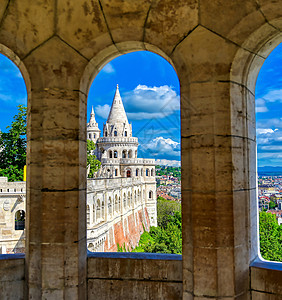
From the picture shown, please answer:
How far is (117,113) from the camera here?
4712cm

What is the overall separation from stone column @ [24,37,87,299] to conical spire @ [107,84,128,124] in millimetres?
43237

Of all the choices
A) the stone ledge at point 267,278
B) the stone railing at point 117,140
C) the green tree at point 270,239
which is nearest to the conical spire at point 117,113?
the stone railing at point 117,140

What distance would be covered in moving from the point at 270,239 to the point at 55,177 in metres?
24.7

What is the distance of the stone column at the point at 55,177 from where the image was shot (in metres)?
3.21

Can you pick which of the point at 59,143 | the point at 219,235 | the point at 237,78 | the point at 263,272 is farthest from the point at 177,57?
the point at 263,272

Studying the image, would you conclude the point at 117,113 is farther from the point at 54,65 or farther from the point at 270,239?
the point at 54,65

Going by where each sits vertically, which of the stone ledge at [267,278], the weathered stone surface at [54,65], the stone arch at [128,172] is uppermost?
the weathered stone surface at [54,65]

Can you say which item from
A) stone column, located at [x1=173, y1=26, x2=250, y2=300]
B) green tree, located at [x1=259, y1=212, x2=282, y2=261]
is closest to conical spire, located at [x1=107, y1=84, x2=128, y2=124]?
green tree, located at [x1=259, y1=212, x2=282, y2=261]

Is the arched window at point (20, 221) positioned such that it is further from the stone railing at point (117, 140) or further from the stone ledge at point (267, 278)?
the stone railing at point (117, 140)

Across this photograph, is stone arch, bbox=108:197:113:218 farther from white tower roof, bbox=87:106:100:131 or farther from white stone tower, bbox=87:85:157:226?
white tower roof, bbox=87:106:100:131

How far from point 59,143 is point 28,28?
1.24 metres

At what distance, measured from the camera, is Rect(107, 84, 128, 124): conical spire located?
46.4m

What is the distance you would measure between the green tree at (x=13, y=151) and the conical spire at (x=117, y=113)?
2422 cm

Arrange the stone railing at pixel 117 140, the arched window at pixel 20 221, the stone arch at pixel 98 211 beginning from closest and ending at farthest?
the arched window at pixel 20 221
the stone arch at pixel 98 211
the stone railing at pixel 117 140
